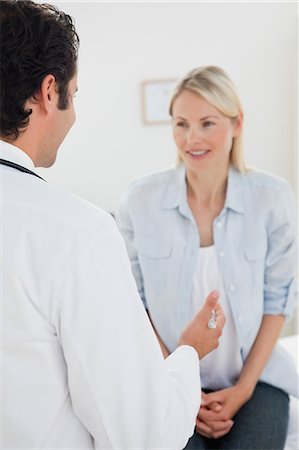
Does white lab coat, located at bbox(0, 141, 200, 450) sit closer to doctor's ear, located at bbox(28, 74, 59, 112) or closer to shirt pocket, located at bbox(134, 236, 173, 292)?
doctor's ear, located at bbox(28, 74, 59, 112)

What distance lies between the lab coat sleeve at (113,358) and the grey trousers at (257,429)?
0.57 metres

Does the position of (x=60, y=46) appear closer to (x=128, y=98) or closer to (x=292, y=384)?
(x=292, y=384)

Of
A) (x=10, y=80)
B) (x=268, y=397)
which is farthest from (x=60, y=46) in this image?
(x=268, y=397)

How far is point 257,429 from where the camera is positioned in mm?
1529

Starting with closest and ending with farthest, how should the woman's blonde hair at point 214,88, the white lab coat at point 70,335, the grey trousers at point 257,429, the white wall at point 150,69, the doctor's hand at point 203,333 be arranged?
the white lab coat at point 70,335 < the doctor's hand at point 203,333 < the grey trousers at point 257,429 < the woman's blonde hair at point 214,88 < the white wall at point 150,69

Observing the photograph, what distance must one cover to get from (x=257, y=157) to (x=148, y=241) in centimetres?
176

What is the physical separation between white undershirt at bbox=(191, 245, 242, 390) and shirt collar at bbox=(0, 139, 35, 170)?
2.75 feet

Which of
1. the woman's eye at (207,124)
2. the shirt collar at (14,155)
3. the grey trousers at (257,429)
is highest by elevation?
the shirt collar at (14,155)

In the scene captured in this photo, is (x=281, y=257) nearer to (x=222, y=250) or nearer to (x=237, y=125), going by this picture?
(x=222, y=250)

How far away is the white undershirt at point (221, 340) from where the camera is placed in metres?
1.65

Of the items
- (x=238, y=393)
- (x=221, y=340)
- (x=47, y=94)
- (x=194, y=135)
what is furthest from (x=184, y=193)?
(x=47, y=94)

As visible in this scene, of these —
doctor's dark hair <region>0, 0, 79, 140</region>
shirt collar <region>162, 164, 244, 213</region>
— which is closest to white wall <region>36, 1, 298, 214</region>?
shirt collar <region>162, 164, 244, 213</region>

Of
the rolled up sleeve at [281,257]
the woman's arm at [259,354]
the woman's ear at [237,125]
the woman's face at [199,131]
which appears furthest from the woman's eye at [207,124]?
the woman's arm at [259,354]

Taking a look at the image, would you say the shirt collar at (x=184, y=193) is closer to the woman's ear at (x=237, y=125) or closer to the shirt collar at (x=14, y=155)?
the woman's ear at (x=237, y=125)
